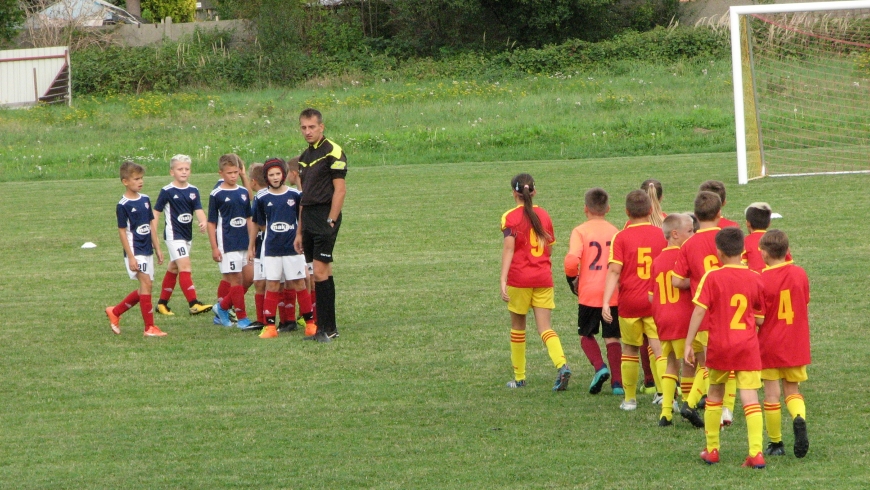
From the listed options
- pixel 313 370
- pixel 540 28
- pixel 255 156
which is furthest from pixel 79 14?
pixel 313 370

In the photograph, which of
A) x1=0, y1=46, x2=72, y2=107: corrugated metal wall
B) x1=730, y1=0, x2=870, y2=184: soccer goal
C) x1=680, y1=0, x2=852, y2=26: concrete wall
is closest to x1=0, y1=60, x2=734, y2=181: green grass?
x1=0, y1=46, x2=72, y2=107: corrugated metal wall

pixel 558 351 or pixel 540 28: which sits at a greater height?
pixel 540 28

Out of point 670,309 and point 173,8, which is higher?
point 173,8

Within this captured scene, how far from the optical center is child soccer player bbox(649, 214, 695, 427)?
20.1 feet

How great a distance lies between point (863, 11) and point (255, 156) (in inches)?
559

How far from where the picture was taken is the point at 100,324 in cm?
989

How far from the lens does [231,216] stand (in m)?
9.76

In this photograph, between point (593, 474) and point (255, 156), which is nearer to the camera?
point (593, 474)

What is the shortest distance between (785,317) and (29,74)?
35.0 metres

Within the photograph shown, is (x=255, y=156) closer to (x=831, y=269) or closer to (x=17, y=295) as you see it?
(x=17, y=295)

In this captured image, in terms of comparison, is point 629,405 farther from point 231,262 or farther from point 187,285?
point 187,285

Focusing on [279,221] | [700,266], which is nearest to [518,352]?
[700,266]

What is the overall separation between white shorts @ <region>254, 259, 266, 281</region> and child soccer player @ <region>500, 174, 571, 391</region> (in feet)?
10.5

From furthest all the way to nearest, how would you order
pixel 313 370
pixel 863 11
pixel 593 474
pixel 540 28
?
pixel 540 28, pixel 863 11, pixel 313 370, pixel 593 474
